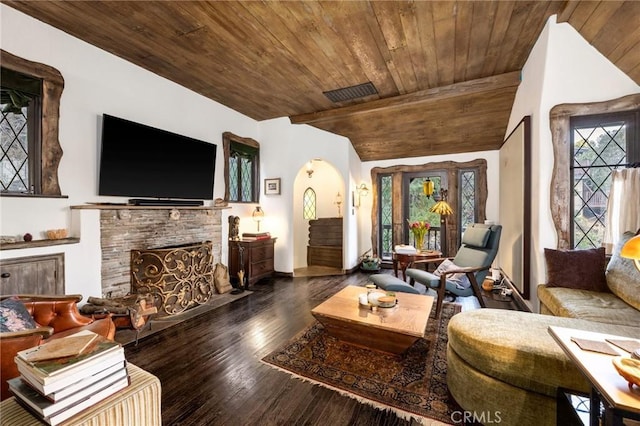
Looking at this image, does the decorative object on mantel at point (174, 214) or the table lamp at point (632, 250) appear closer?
the table lamp at point (632, 250)

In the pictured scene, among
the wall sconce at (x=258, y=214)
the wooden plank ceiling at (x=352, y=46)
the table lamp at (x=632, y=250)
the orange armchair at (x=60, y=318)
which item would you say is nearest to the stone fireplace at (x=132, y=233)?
the orange armchair at (x=60, y=318)

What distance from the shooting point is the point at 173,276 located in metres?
3.30

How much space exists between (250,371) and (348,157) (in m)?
4.03

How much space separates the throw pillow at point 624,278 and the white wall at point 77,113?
476 cm

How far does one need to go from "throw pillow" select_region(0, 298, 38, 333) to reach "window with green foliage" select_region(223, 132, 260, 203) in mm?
2936

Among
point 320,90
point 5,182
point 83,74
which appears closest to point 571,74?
point 320,90

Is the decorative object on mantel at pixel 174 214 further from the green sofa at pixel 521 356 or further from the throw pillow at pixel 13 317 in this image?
the green sofa at pixel 521 356

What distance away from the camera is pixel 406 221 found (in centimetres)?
581

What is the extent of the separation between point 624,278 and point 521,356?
5.02 ft

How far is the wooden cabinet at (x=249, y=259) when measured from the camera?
450 cm

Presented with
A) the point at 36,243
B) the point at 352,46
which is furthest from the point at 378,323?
the point at 36,243

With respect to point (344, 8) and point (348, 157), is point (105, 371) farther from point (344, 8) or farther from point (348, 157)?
point (348, 157)

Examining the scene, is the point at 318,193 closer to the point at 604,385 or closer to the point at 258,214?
the point at 258,214

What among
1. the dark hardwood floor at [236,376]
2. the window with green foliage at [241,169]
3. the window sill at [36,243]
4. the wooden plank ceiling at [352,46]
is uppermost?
the wooden plank ceiling at [352,46]
